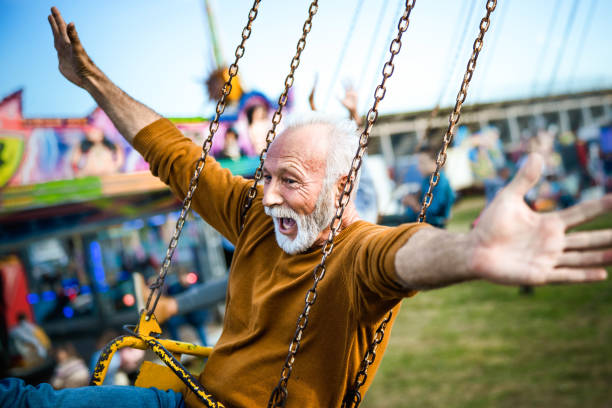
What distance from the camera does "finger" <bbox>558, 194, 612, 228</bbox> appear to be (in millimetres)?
937

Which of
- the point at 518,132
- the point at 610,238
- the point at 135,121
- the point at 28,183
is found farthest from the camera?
the point at 518,132

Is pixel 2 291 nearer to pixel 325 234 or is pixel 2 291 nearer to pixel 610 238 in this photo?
pixel 325 234

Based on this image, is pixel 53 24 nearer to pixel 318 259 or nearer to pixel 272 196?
pixel 272 196

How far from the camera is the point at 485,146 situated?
2258cm

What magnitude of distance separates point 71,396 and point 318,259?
0.90 meters

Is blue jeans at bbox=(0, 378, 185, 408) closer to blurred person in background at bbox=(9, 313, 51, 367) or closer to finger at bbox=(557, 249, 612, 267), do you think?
finger at bbox=(557, 249, 612, 267)

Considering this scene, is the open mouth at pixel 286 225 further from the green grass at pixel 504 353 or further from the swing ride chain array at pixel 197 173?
the green grass at pixel 504 353

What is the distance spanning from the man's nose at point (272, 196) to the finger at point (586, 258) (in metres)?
0.98

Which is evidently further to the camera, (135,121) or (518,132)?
(518,132)

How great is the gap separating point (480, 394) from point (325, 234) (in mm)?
3361

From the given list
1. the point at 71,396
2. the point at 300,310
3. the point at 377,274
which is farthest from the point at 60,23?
the point at 377,274

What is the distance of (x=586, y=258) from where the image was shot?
96 centimetres

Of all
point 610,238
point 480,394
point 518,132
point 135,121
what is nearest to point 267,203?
point 135,121

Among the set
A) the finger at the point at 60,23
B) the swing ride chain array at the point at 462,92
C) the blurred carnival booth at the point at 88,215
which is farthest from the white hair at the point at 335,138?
the blurred carnival booth at the point at 88,215
